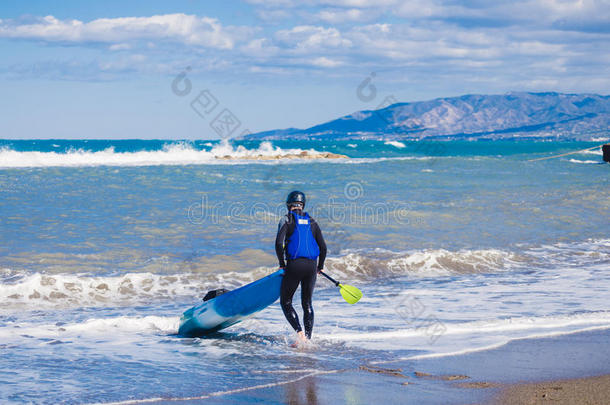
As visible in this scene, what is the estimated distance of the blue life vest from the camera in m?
7.04

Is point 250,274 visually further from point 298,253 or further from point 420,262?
point 298,253

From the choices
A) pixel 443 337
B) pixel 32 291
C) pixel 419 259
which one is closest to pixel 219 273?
pixel 32 291

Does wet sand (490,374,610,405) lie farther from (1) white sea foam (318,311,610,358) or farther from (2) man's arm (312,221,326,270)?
(2) man's arm (312,221,326,270)

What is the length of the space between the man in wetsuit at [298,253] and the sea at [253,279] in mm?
381

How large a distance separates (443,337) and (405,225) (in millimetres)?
9448

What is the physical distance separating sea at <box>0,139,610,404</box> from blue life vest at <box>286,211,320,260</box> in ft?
3.22

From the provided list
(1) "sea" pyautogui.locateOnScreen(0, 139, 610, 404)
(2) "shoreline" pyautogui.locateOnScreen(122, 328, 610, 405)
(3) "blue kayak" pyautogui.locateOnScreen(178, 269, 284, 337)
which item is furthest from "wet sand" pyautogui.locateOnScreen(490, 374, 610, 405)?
(3) "blue kayak" pyautogui.locateOnScreen(178, 269, 284, 337)

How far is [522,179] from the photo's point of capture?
34562mm

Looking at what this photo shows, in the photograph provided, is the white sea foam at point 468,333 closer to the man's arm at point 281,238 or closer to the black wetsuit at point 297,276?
the black wetsuit at point 297,276

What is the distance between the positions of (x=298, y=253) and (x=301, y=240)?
143 millimetres

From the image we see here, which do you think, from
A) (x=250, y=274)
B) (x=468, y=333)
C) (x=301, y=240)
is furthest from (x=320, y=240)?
(x=250, y=274)

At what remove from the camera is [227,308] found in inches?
295

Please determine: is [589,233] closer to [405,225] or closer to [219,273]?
[405,225]

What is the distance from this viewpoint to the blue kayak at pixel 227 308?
746 cm
